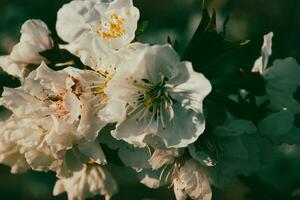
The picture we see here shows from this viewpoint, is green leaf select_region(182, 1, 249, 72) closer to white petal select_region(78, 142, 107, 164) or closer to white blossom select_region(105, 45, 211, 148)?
white blossom select_region(105, 45, 211, 148)

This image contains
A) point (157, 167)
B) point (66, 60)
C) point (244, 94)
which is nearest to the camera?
point (157, 167)

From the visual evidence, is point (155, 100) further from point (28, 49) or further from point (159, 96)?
point (28, 49)

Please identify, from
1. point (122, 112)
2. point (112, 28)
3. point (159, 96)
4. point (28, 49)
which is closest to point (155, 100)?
point (159, 96)

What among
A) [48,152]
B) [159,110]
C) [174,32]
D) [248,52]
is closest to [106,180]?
[48,152]

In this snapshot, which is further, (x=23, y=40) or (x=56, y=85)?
(x=23, y=40)

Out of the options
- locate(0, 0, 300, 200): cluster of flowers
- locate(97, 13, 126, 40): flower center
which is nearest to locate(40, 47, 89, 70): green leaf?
locate(0, 0, 300, 200): cluster of flowers

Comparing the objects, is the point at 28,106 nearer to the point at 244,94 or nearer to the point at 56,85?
the point at 56,85

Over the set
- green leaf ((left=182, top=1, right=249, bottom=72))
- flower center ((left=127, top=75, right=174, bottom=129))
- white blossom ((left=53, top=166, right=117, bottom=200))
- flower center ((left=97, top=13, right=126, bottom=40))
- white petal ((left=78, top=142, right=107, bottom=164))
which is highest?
flower center ((left=97, top=13, right=126, bottom=40))
